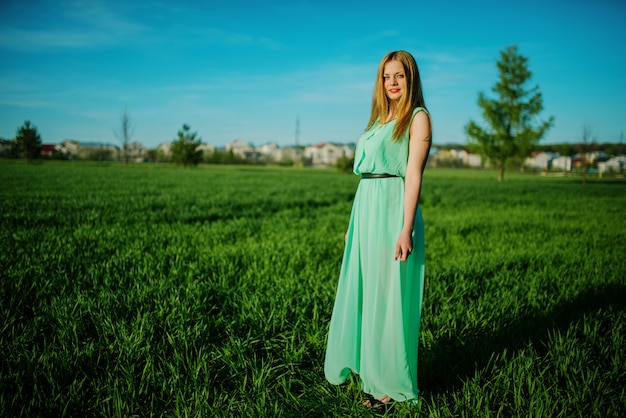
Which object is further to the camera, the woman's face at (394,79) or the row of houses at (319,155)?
the row of houses at (319,155)

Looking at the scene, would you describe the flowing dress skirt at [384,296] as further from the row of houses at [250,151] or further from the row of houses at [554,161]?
the row of houses at [250,151]

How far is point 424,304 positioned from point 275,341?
1.57 m

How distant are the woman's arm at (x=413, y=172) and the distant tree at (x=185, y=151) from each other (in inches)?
3030

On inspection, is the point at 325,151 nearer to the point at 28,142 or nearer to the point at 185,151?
the point at 185,151

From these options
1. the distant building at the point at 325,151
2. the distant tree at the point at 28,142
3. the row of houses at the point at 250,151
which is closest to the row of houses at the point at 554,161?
the row of houses at the point at 250,151

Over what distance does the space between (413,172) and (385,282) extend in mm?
653

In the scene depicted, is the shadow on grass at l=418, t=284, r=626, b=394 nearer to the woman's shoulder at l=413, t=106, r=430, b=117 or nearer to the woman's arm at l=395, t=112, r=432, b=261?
the woman's arm at l=395, t=112, r=432, b=261

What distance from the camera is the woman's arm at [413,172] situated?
1.87 m

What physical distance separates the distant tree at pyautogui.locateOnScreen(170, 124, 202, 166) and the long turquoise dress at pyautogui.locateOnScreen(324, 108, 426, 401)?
3022 inches

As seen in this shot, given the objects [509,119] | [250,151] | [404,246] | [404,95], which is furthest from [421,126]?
[250,151]

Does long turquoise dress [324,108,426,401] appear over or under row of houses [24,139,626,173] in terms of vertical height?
under

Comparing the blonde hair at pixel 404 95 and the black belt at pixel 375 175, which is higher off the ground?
the blonde hair at pixel 404 95

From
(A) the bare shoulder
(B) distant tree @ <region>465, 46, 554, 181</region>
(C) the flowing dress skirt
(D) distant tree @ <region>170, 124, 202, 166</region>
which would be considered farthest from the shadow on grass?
(D) distant tree @ <region>170, 124, 202, 166</region>

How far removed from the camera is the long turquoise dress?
6.46 ft
